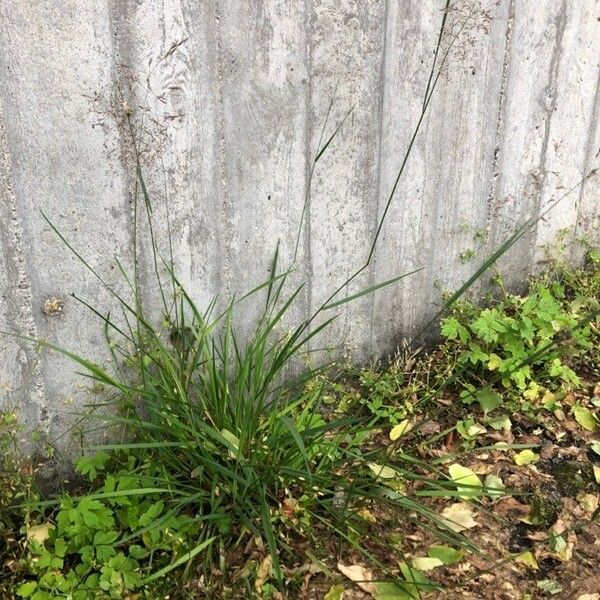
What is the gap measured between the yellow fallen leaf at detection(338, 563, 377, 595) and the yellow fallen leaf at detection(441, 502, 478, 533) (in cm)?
28

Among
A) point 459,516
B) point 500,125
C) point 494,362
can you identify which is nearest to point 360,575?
point 459,516

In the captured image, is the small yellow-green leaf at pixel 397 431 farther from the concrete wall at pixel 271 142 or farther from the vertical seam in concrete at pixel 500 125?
the vertical seam in concrete at pixel 500 125

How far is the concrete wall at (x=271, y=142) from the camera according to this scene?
1.94 metres

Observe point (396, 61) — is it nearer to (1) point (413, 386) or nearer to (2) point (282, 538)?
(1) point (413, 386)

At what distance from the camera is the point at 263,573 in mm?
1965

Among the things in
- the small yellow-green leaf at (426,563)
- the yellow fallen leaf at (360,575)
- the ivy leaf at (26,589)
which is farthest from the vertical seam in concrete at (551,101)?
the ivy leaf at (26,589)

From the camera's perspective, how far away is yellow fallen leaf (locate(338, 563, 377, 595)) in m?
1.94

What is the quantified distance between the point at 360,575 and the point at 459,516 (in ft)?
1.25

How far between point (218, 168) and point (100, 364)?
68 cm

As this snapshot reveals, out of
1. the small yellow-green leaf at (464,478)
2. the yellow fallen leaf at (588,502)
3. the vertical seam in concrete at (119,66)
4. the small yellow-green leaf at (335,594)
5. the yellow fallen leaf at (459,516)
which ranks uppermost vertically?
the vertical seam in concrete at (119,66)

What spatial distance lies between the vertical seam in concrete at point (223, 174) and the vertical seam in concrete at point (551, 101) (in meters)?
1.39

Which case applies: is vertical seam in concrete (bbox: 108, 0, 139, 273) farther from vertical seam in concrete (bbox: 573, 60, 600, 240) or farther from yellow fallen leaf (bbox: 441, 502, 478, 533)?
vertical seam in concrete (bbox: 573, 60, 600, 240)

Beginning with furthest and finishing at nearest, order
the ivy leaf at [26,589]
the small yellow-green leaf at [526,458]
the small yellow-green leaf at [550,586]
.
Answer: the small yellow-green leaf at [526,458] < the small yellow-green leaf at [550,586] < the ivy leaf at [26,589]

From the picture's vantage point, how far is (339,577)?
196 centimetres
